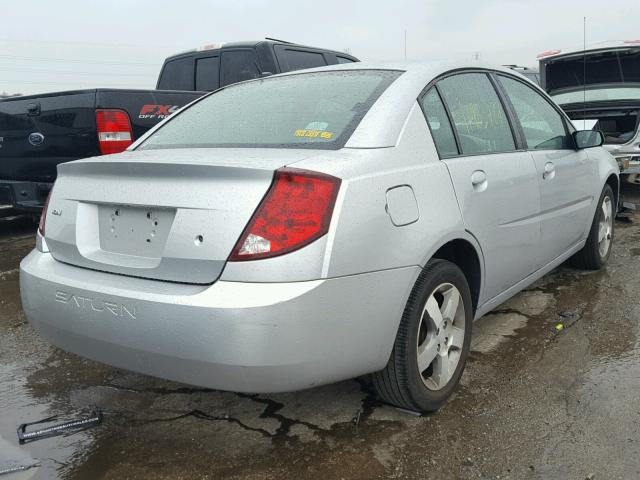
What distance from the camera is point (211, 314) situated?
6.48 feet

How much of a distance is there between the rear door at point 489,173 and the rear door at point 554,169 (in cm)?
16

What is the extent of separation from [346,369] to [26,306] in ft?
4.57

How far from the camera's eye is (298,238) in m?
2.01

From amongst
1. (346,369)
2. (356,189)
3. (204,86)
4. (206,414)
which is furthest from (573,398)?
(204,86)

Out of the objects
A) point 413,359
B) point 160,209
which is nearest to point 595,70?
point 413,359

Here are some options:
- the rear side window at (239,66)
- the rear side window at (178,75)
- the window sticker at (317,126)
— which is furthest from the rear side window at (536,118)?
the rear side window at (178,75)

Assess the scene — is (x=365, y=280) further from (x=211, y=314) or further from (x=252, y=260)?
(x=211, y=314)

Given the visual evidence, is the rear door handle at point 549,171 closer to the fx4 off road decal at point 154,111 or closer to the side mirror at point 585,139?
the side mirror at point 585,139

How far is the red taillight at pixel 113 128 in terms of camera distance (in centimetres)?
470

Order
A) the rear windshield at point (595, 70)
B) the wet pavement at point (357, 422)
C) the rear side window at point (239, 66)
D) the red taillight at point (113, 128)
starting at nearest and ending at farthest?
the wet pavement at point (357, 422) → the red taillight at point (113, 128) → the rear side window at point (239, 66) → the rear windshield at point (595, 70)

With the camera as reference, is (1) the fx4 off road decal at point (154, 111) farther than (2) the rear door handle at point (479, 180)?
Yes

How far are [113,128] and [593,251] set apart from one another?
3.81 m

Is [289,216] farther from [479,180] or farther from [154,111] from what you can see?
[154,111]

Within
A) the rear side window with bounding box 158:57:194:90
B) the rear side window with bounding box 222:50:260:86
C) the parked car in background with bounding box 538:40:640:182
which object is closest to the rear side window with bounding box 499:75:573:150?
the rear side window with bounding box 222:50:260:86
